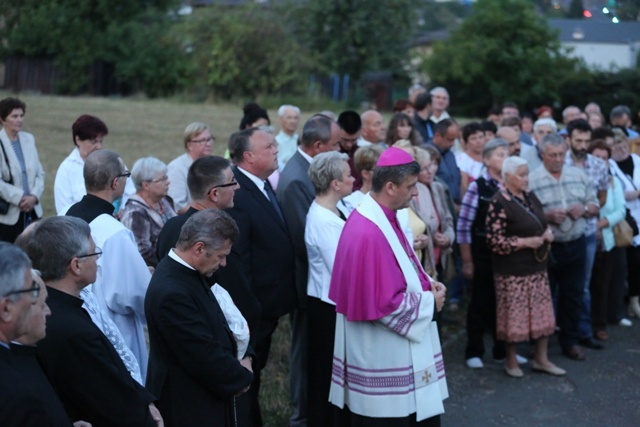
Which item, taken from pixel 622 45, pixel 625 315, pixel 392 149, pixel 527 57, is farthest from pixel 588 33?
pixel 392 149

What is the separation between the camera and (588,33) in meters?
77.9

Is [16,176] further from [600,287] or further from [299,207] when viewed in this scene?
→ [600,287]

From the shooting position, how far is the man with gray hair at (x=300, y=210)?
243 inches

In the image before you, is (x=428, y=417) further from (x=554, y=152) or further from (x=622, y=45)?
(x=622, y=45)

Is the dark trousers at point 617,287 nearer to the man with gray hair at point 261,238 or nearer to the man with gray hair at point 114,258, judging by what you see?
the man with gray hair at point 261,238

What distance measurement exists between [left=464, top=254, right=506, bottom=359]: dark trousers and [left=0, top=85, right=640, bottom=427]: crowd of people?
0.01 m

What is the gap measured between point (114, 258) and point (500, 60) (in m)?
50.9

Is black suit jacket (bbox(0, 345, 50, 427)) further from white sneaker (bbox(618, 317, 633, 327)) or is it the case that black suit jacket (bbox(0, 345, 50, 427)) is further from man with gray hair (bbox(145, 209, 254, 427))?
white sneaker (bbox(618, 317, 633, 327))

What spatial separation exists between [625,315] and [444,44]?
153 ft

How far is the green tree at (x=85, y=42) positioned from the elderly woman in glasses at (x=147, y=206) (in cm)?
3269

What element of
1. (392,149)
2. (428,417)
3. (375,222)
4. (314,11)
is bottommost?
(428,417)

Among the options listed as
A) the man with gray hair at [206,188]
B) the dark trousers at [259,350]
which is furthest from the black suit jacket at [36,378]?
the dark trousers at [259,350]

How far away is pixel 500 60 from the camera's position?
53.3 meters

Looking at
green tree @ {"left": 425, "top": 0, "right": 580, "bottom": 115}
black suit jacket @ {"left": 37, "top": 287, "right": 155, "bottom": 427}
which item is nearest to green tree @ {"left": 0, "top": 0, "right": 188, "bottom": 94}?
green tree @ {"left": 425, "top": 0, "right": 580, "bottom": 115}
